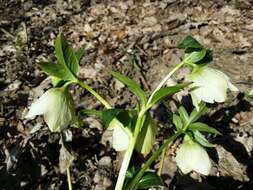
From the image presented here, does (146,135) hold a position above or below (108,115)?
below

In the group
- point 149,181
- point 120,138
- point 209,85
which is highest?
point 209,85

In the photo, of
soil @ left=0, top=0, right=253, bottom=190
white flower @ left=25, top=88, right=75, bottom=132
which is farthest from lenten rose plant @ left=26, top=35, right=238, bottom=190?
soil @ left=0, top=0, right=253, bottom=190

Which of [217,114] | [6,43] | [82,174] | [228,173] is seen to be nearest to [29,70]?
[6,43]

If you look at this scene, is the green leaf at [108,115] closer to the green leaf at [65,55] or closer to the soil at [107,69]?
the green leaf at [65,55]

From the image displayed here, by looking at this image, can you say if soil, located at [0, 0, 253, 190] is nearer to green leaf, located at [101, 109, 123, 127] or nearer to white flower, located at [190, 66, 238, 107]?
green leaf, located at [101, 109, 123, 127]

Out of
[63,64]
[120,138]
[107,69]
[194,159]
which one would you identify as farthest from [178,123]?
[107,69]

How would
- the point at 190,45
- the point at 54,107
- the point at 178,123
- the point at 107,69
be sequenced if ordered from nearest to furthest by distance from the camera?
1. the point at 54,107
2. the point at 190,45
3. the point at 178,123
4. the point at 107,69

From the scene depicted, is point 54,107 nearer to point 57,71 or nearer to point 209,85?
point 57,71
